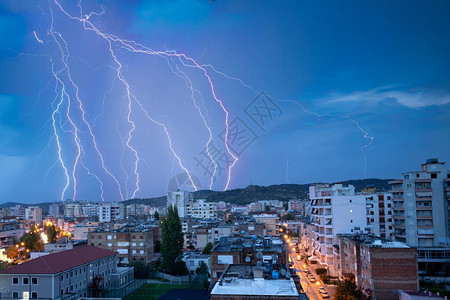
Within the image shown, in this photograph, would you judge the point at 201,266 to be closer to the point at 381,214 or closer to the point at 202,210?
the point at 381,214

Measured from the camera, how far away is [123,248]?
92.7 feet

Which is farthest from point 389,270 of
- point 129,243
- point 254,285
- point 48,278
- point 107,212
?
point 107,212

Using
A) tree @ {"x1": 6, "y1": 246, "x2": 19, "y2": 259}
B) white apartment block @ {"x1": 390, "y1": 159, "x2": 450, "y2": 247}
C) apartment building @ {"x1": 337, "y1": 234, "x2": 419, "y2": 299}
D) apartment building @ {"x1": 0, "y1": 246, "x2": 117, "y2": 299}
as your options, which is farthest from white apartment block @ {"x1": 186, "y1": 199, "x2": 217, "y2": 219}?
apartment building @ {"x1": 337, "y1": 234, "x2": 419, "y2": 299}

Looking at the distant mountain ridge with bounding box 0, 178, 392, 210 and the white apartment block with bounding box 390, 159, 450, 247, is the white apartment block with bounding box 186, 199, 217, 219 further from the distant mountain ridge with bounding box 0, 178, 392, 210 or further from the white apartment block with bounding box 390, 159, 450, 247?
the distant mountain ridge with bounding box 0, 178, 392, 210

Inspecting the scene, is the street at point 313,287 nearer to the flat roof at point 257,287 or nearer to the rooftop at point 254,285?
the rooftop at point 254,285

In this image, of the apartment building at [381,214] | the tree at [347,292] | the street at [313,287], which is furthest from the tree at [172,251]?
the apartment building at [381,214]

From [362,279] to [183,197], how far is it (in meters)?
45.4

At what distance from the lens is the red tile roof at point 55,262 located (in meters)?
16.9

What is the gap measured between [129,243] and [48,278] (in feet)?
38.5

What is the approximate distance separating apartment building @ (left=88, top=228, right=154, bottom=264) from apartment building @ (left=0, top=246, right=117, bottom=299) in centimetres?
855

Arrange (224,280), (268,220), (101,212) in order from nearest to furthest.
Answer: (224,280)
(268,220)
(101,212)

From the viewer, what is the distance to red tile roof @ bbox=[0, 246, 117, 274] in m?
16.9

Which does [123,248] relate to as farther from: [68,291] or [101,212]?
[101,212]

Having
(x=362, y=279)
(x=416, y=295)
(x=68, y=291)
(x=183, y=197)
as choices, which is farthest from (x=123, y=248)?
(x=183, y=197)
